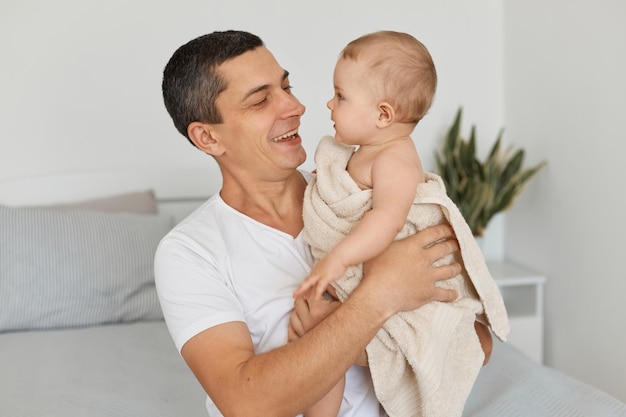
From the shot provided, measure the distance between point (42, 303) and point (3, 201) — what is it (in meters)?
0.56

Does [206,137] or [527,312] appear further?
[527,312]

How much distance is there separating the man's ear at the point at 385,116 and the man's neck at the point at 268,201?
0.33 meters

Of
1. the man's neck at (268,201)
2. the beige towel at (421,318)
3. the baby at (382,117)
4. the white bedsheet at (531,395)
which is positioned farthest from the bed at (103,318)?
the baby at (382,117)

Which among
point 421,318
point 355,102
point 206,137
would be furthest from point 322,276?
point 206,137

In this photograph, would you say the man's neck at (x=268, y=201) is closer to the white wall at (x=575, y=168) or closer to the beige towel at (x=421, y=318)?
the beige towel at (x=421, y=318)

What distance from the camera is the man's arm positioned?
1.37 m

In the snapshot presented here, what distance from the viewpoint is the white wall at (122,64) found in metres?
3.00

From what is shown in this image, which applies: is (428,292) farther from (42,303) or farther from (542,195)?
(542,195)

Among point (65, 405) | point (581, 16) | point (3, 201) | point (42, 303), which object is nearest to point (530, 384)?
point (65, 405)

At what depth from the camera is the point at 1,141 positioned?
9.84 ft

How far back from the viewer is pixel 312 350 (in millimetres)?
1379

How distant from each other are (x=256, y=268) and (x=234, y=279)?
5 centimetres

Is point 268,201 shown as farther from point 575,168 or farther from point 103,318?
point 575,168

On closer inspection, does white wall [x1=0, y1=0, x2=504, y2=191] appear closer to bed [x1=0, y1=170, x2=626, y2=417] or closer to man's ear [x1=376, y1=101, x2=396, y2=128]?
bed [x1=0, y1=170, x2=626, y2=417]
